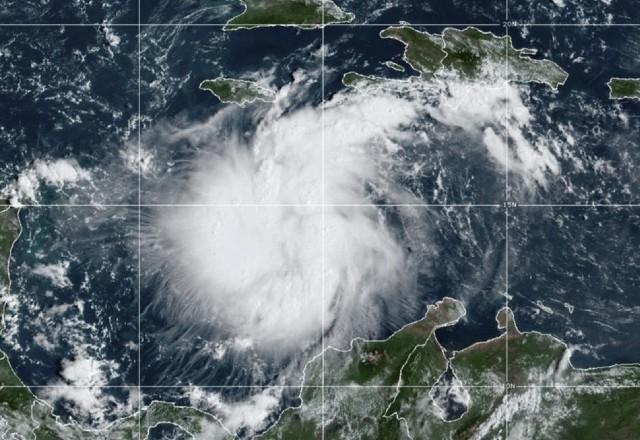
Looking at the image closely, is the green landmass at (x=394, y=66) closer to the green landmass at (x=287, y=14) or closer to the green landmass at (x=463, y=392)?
the green landmass at (x=287, y=14)

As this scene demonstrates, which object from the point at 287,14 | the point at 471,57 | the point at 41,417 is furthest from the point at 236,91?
the point at 41,417

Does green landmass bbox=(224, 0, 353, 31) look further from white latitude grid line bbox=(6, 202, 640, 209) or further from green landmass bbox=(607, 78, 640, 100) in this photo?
green landmass bbox=(607, 78, 640, 100)

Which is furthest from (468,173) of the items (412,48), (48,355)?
(48,355)

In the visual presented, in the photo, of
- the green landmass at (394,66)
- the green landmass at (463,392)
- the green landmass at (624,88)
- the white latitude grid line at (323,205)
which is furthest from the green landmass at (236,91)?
the green landmass at (624,88)

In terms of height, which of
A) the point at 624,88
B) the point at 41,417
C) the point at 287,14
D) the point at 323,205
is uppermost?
the point at 287,14

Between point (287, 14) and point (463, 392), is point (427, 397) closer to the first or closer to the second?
point (463, 392)
